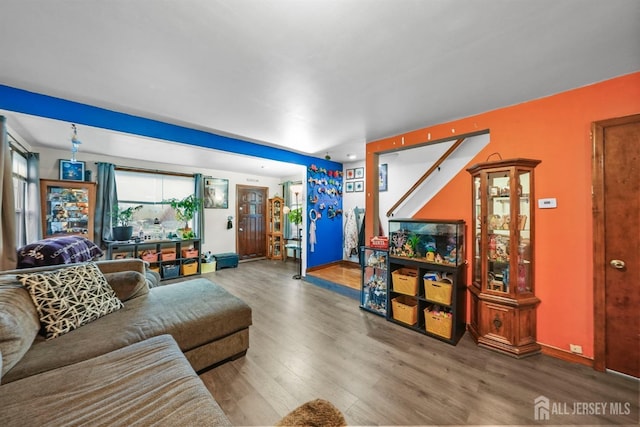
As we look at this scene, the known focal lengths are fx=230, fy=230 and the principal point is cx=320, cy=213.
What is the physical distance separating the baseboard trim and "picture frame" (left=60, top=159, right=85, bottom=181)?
268 inches

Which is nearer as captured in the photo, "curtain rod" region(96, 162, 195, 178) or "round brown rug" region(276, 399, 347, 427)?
"round brown rug" region(276, 399, 347, 427)

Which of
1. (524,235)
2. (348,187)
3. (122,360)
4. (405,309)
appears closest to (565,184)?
(524,235)

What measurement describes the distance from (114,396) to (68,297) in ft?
3.72

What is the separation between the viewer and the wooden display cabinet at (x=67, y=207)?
11.3ft

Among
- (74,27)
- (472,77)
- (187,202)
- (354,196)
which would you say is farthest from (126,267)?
(354,196)

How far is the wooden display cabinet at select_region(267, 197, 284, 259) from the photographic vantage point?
21.3ft

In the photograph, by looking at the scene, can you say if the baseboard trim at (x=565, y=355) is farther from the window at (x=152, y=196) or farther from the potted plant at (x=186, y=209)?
the window at (x=152, y=196)

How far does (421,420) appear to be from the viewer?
58.5 inches

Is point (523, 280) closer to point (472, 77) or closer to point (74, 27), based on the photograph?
point (472, 77)

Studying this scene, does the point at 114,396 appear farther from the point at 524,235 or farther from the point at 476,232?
the point at 524,235

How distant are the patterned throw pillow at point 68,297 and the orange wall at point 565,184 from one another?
3947 millimetres

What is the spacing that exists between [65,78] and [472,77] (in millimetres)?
3450

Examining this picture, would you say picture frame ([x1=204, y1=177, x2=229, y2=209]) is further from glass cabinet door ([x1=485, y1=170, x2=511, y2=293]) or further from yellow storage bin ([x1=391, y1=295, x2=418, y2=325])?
glass cabinet door ([x1=485, y1=170, x2=511, y2=293])

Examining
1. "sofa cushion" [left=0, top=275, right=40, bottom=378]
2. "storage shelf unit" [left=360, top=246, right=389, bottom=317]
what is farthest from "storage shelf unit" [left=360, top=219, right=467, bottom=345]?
"sofa cushion" [left=0, top=275, right=40, bottom=378]
